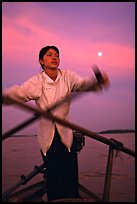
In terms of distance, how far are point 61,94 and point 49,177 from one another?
39.0 inches

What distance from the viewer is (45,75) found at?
10.8ft

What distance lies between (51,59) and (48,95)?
449 mm

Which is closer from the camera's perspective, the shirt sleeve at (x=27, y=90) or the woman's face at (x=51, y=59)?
the shirt sleeve at (x=27, y=90)

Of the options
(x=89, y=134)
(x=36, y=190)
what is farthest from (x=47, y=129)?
(x=36, y=190)

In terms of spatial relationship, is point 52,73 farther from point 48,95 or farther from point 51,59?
point 48,95

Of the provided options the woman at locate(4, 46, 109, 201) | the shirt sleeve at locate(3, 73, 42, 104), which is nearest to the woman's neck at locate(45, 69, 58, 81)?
the woman at locate(4, 46, 109, 201)

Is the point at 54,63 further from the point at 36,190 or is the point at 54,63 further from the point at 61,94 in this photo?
the point at 36,190

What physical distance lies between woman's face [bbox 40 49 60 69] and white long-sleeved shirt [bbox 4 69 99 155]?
12 centimetres

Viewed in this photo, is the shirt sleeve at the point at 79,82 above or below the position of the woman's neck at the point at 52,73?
below

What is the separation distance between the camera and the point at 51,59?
10.8 ft

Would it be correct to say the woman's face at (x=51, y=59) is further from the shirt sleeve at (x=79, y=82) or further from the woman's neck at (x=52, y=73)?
the shirt sleeve at (x=79, y=82)

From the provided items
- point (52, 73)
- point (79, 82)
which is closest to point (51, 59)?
point (52, 73)

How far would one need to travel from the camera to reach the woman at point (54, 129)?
10.3 ft

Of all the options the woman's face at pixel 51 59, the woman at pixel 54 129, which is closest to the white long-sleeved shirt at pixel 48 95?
the woman at pixel 54 129
